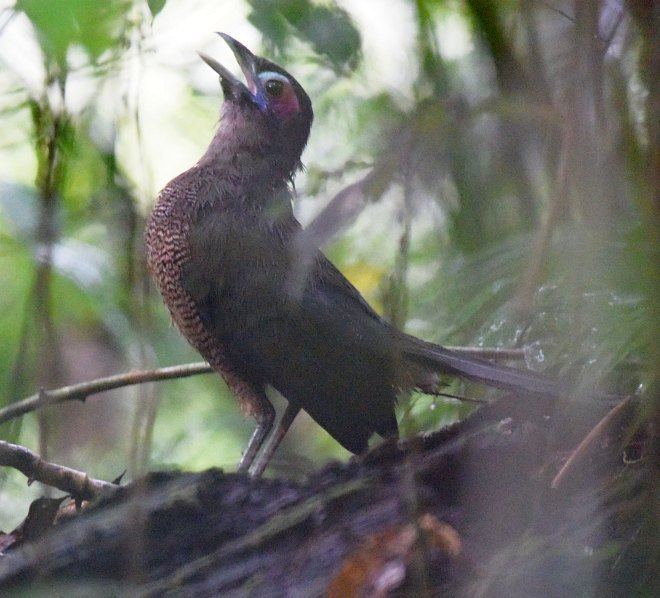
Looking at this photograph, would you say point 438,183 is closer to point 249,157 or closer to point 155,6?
point 155,6

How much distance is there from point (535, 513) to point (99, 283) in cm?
192

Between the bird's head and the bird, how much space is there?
4.8 inches

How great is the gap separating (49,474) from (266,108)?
7.34 feet

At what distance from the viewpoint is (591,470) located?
2287 mm

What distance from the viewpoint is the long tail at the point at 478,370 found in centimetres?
281

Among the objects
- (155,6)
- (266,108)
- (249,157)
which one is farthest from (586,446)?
(266,108)

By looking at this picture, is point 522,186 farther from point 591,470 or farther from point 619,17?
point 619,17

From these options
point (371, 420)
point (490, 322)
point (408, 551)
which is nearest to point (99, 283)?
point (371, 420)

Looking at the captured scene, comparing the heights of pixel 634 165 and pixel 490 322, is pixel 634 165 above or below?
above

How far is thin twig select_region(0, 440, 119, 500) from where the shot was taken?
9.49 ft

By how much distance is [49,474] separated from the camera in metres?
2.97

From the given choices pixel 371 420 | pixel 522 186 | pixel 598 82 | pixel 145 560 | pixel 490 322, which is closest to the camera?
pixel 598 82

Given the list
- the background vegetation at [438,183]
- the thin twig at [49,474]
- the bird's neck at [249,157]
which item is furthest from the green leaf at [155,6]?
the bird's neck at [249,157]

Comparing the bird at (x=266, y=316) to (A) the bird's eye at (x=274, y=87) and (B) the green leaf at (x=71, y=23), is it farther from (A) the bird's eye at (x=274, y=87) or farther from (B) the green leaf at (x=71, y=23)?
(B) the green leaf at (x=71, y=23)
